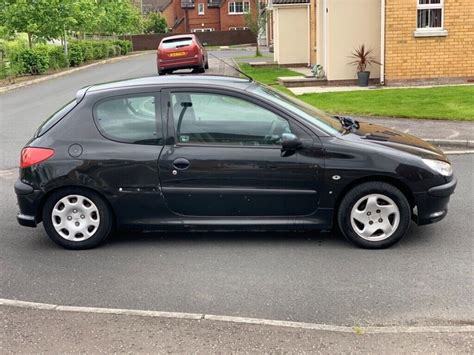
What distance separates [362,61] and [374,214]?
13.8 metres

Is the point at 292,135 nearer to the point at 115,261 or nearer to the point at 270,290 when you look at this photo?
the point at 270,290

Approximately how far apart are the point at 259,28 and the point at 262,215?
36814mm

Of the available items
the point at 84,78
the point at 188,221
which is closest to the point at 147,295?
the point at 188,221

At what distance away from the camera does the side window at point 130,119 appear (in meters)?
5.62

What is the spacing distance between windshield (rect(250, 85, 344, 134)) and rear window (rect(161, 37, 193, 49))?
2306 cm

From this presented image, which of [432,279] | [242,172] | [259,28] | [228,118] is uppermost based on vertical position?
[259,28]

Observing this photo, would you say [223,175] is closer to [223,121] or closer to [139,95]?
[223,121]

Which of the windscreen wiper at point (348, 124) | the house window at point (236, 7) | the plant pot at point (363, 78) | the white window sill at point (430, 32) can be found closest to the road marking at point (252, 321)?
the windscreen wiper at point (348, 124)

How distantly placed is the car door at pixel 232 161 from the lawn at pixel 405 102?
7.48 meters

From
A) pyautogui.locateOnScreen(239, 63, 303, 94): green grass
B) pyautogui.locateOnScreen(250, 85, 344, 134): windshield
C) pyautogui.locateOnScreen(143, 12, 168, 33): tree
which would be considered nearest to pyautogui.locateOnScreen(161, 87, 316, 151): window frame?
pyautogui.locateOnScreen(250, 85, 344, 134): windshield

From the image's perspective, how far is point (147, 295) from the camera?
464 cm

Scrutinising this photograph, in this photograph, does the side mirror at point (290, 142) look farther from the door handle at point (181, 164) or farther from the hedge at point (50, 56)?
the hedge at point (50, 56)

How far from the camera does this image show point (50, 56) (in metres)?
32.2

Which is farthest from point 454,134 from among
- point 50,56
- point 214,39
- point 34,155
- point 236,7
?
point 236,7
